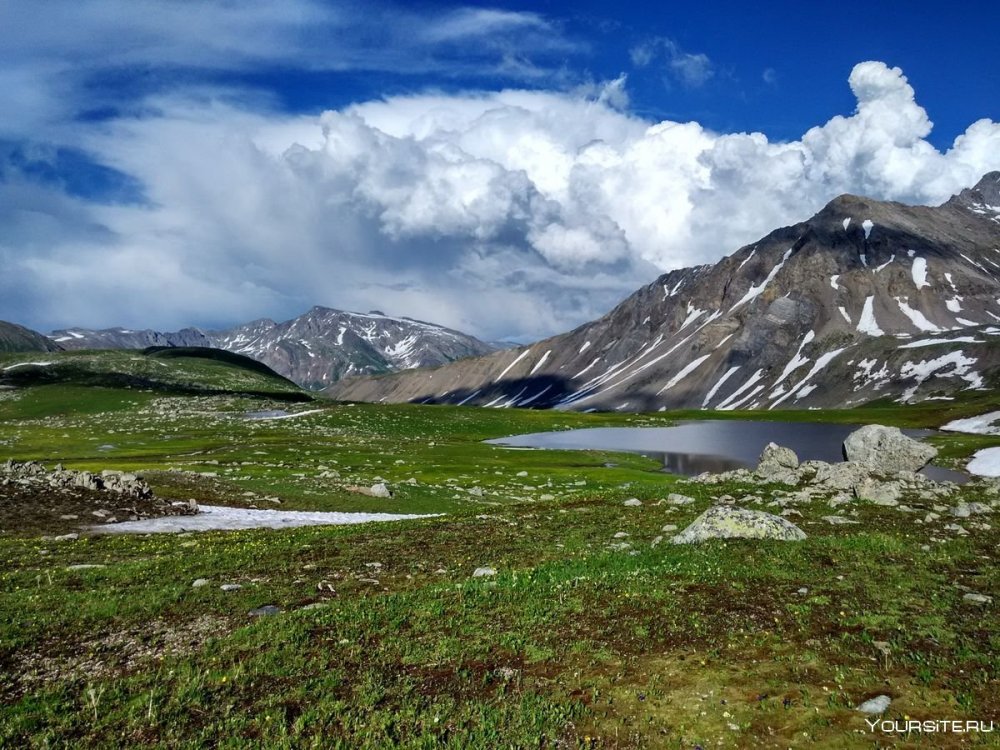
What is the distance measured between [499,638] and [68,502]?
111 ft

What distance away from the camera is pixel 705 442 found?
455 ft

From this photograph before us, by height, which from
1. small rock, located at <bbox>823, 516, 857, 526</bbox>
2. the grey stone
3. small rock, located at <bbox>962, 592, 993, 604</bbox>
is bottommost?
the grey stone

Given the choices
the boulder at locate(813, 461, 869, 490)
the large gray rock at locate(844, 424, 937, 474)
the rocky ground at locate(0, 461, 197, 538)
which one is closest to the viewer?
the rocky ground at locate(0, 461, 197, 538)

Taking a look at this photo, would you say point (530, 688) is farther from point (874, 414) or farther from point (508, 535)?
point (874, 414)

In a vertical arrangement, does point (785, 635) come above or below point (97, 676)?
above

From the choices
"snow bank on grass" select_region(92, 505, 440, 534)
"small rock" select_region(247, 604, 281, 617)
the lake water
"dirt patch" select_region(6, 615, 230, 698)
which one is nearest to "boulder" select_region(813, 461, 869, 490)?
"snow bank on grass" select_region(92, 505, 440, 534)

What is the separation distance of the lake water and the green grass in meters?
66.6

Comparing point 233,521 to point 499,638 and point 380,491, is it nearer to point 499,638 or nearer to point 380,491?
point 380,491

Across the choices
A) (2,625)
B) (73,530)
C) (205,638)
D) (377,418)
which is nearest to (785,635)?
(205,638)

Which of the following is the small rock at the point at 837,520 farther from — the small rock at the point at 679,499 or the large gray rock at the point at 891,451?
the large gray rock at the point at 891,451

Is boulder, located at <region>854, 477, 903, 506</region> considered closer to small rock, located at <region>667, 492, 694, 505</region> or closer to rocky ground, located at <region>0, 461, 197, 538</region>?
small rock, located at <region>667, 492, 694, 505</region>

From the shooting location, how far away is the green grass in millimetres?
11484

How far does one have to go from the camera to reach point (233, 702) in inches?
490

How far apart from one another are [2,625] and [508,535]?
61.7 feet
